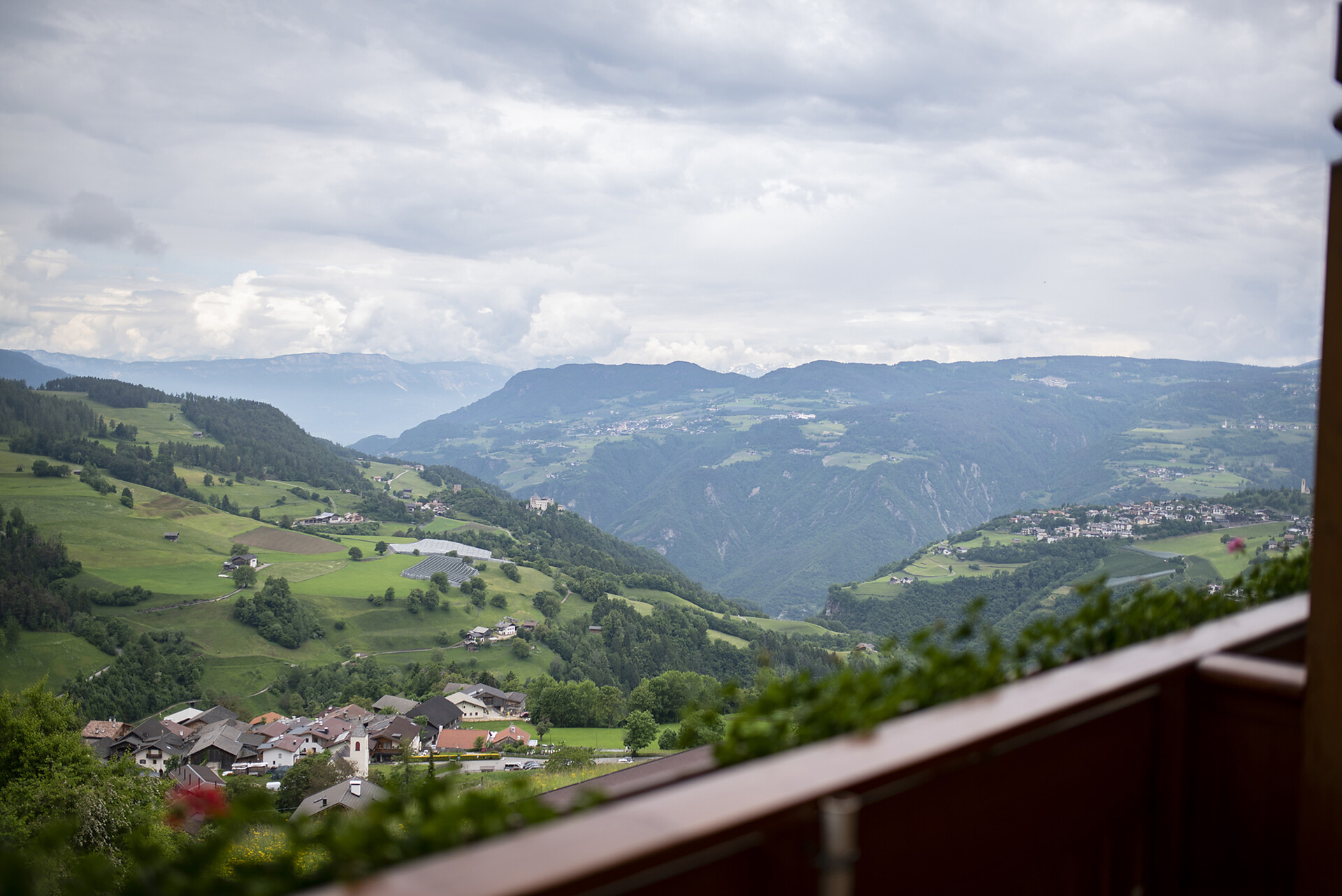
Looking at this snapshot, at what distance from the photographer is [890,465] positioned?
489ft

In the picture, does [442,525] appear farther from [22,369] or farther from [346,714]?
[22,369]

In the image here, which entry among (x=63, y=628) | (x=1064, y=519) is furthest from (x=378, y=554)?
(x=1064, y=519)

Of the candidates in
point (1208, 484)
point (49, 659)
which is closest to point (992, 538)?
point (1208, 484)

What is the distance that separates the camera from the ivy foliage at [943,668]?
3.50 feet

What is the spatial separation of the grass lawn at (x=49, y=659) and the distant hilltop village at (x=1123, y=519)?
221 ft

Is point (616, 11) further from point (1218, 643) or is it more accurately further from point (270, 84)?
point (270, 84)

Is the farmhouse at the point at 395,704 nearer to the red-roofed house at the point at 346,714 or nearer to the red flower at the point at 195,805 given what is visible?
the red-roofed house at the point at 346,714

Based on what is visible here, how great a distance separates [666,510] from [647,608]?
9451 cm

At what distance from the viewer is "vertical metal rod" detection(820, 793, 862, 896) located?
81 centimetres

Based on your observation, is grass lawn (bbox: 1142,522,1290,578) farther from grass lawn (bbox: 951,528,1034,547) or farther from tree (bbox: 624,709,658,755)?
tree (bbox: 624,709,658,755)

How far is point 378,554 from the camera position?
2835 inches

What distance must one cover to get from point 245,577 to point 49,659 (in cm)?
1274

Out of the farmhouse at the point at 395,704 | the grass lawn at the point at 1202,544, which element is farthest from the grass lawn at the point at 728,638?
the grass lawn at the point at 1202,544

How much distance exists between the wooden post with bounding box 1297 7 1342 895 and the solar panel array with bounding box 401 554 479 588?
2616 inches
